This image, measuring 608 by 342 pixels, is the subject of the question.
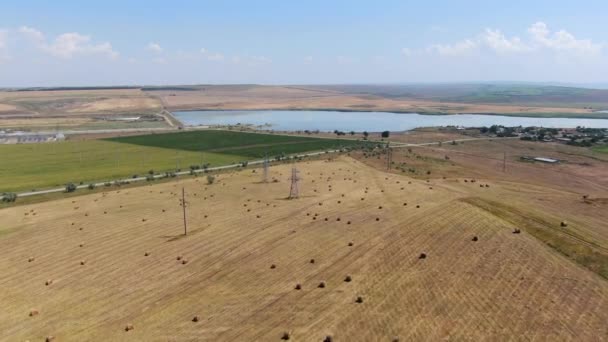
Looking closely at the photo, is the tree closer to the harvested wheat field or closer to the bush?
the bush

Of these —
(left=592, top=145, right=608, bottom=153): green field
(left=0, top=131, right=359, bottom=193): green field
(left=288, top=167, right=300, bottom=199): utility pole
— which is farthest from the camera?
(left=592, top=145, right=608, bottom=153): green field

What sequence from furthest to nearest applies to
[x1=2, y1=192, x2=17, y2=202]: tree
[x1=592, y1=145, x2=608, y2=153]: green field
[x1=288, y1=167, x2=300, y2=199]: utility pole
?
[x1=592, y1=145, x2=608, y2=153]: green field → [x1=2, y1=192, x2=17, y2=202]: tree → [x1=288, y1=167, x2=300, y2=199]: utility pole

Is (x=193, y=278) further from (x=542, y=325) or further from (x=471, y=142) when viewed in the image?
(x=471, y=142)

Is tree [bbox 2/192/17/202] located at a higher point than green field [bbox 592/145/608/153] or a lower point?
lower

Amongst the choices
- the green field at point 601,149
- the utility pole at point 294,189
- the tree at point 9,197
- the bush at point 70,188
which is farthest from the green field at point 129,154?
the green field at point 601,149

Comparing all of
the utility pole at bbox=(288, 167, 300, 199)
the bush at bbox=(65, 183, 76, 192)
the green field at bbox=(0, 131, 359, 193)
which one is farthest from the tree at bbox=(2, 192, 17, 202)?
the utility pole at bbox=(288, 167, 300, 199)

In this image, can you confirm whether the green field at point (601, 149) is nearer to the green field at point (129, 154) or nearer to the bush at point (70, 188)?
the green field at point (129, 154)
